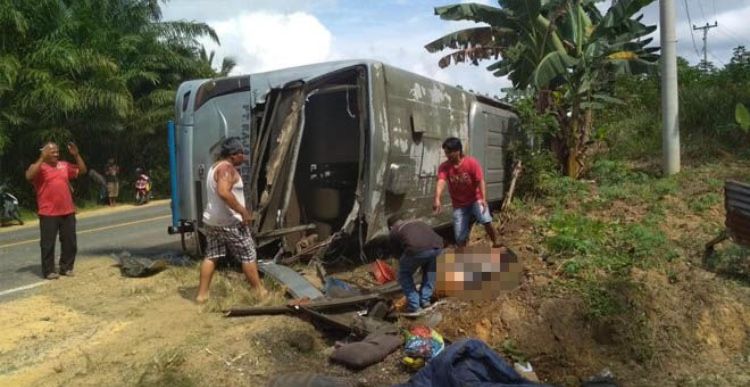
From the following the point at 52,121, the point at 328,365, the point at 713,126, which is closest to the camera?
the point at 328,365

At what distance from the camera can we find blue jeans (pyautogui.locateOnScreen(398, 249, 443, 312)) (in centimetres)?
554

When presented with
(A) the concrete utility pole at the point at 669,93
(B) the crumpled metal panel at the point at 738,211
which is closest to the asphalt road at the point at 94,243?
(B) the crumpled metal panel at the point at 738,211

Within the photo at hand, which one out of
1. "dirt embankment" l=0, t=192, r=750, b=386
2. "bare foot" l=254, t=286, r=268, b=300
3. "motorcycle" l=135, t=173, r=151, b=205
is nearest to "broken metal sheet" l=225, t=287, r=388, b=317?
"dirt embankment" l=0, t=192, r=750, b=386

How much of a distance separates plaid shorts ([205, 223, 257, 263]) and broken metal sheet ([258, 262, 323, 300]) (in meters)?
0.40

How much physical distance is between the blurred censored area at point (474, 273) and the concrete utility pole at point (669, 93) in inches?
245

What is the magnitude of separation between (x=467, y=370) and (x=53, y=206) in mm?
5524

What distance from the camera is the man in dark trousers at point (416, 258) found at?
18.0 ft

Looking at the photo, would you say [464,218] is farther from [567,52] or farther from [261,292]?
[567,52]

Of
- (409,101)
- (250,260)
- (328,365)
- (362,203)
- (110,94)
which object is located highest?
(110,94)

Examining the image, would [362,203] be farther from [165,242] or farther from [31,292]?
[165,242]

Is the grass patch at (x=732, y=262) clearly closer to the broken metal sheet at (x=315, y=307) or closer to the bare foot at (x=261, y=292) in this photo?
the broken metal sheet at (x=315, y=307)

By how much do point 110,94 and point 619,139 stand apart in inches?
568

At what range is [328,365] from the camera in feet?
15.5

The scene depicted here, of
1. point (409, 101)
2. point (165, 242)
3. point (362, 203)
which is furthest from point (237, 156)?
point (165, 242)
